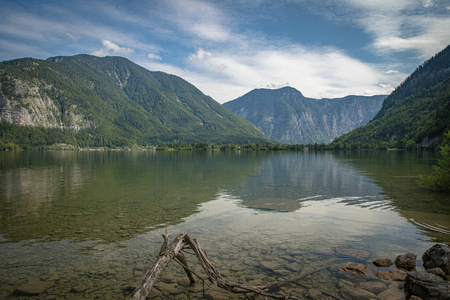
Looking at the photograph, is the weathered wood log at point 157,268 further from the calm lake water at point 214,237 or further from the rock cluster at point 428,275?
the rock cluster at point 428,275

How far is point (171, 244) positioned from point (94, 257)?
739 cm

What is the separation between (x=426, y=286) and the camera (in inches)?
376

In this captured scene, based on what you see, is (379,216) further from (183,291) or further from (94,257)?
(94,257)

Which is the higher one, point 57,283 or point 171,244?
point 171,244

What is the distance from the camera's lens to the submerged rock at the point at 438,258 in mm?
11677

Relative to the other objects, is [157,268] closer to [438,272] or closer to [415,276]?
[415,276]

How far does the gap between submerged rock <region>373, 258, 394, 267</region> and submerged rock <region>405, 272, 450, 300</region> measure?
92.9 inches

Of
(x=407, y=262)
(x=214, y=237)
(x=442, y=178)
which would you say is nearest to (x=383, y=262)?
(x=407, y=262)

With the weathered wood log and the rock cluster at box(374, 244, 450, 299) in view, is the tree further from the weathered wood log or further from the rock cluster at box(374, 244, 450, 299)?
the weathered wood log

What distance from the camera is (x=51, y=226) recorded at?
19.4 metres

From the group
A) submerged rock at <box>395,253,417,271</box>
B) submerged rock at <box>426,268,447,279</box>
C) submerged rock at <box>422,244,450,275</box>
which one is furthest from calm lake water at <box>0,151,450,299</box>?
submerged rock at <box>426,268,447,279</box>

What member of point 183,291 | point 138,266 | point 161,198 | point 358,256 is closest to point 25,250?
point 138,266

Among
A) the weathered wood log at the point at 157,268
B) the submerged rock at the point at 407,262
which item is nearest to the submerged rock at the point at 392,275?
the submerged rock at the point at 407,262

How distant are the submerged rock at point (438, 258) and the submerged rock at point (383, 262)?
4.62 feet
